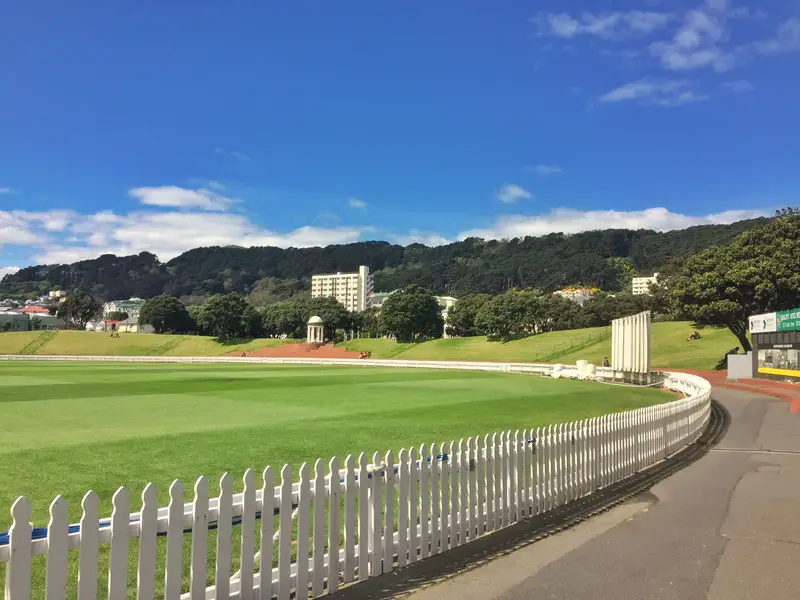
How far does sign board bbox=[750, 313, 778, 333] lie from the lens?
32.5 m

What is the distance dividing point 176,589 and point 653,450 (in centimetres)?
1018

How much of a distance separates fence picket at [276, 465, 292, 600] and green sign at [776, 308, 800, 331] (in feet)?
106

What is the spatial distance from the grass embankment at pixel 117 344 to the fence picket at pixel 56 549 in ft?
334

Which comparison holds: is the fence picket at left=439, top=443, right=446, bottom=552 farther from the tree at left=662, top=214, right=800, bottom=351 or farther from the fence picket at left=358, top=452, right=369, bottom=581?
the tree at left=662, top=214, right=800, bottom=351

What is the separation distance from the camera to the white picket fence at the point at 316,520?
146 inches

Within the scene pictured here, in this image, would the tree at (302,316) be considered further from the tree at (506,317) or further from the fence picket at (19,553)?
the fence picket at (19,553)

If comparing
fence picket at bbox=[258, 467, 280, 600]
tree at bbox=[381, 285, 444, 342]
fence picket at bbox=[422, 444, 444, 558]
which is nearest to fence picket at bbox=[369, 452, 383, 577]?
fence picket at bbox=[422, 444, 444, 558]

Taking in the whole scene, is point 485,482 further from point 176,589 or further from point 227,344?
point 227,344

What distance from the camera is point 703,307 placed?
47938 mm

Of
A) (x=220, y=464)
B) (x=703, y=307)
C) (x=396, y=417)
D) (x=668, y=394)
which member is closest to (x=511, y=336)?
(x=703, y=307)

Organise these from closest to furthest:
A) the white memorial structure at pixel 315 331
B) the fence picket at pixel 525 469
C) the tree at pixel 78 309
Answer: the fence picket at pixel 525 469
the white memorial structure at pixel 315 331
the tree at pixel 78 309

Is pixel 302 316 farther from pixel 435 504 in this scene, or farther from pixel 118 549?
pixel 118 549

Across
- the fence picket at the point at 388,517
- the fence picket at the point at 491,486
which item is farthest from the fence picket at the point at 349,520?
the fence picket at the point at 491,486

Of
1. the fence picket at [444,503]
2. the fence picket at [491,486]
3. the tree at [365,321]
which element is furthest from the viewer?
the tree at [365,321]
